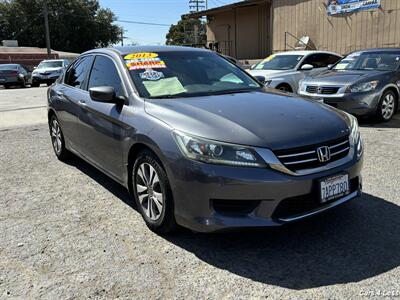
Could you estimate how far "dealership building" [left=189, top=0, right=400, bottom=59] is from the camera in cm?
1816

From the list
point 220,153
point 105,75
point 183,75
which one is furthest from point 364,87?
point 220,153

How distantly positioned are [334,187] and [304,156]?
385 mm

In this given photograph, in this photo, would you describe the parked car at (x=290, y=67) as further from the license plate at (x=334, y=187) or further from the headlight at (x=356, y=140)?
the license plate at (x=334, y=187)

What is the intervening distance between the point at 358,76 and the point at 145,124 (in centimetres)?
641

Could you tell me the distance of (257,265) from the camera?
3.29 metres

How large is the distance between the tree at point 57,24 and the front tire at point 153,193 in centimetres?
6507

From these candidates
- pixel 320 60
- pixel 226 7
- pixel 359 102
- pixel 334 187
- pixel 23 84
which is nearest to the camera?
pixel 334 187

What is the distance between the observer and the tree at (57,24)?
210ft

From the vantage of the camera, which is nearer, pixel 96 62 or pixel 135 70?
pixel 135 70

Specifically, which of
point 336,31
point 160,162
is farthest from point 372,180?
point 336,31

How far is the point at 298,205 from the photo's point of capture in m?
3.36

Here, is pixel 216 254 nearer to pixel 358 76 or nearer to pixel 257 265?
pixel 257 265

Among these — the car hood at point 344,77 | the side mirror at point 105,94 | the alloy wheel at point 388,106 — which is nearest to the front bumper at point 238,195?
the side mirror at point 105,94

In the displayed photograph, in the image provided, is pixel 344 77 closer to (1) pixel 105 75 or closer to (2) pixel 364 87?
(2) pixel 364 87
